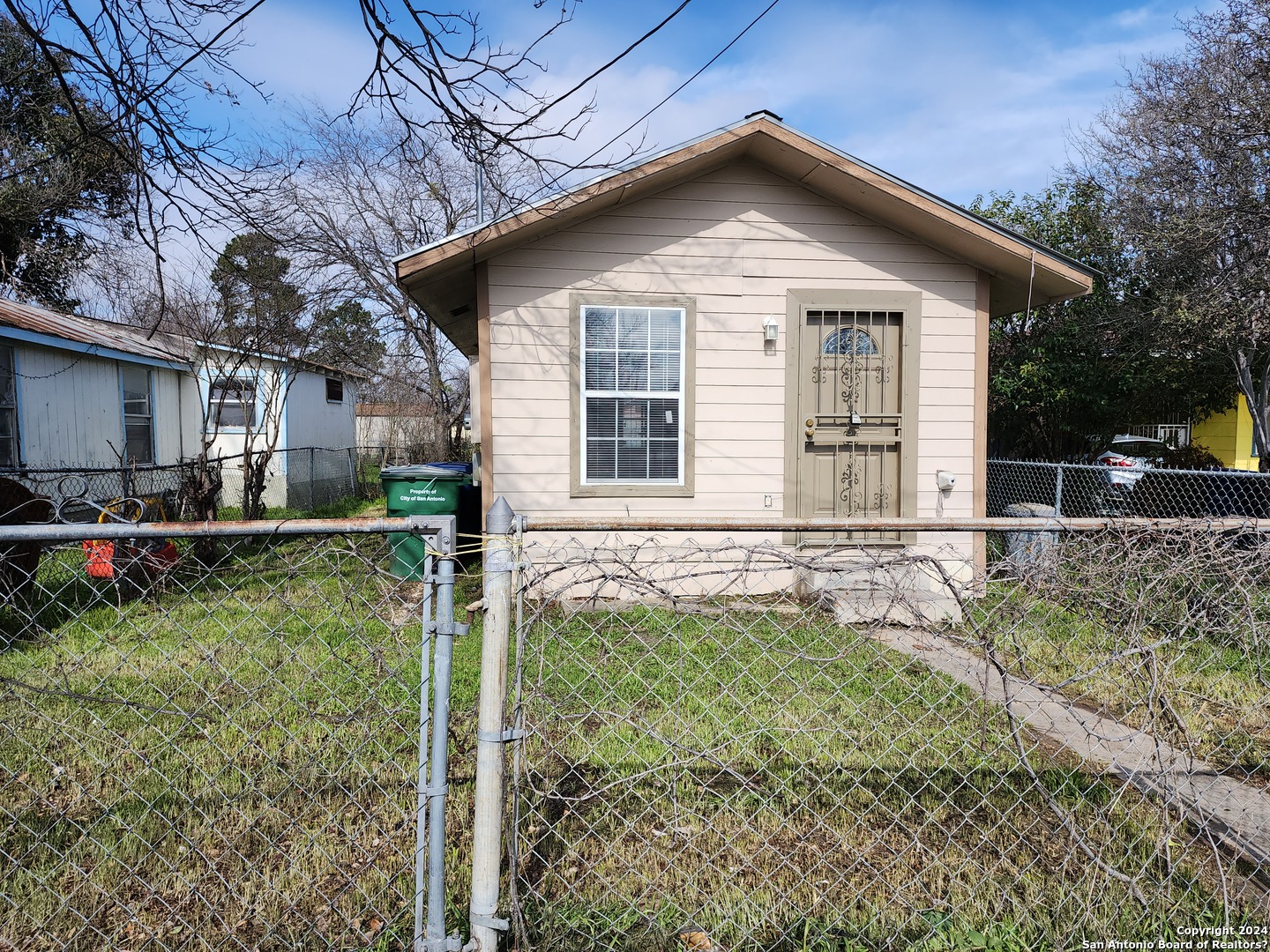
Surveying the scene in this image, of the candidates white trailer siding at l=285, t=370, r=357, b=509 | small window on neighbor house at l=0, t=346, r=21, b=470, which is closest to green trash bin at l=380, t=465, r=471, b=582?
small window on neighbor house at l=0, t=346, r=21, b=470

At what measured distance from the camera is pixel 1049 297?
7.49 meters

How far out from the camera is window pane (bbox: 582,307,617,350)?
22.7ft

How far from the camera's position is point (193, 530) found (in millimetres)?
1910

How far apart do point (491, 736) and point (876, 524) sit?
3.84 ft

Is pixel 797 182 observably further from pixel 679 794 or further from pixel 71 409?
pixel 71 409

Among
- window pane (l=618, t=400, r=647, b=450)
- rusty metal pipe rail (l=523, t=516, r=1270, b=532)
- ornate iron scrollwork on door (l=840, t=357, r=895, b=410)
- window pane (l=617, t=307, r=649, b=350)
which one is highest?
window pane (l=617, t=307, r=649, b=350)

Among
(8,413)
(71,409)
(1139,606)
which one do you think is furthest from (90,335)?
(1139,606)

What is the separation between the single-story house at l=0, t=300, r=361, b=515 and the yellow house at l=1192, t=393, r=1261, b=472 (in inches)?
860

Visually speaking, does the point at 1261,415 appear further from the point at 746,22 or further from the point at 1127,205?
the point at 746,22

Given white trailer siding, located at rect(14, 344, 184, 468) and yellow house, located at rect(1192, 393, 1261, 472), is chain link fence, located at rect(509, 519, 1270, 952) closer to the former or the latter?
white trailer siding, located at rect(14, 344, 184, 468)

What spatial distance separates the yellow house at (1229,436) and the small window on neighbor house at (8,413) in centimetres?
2444

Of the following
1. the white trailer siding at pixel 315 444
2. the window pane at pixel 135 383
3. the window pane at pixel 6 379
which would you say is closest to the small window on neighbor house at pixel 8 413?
the window pane at pixel 6 379

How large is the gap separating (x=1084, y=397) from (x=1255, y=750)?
11511 millimetres

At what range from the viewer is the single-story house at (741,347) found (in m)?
6.86
